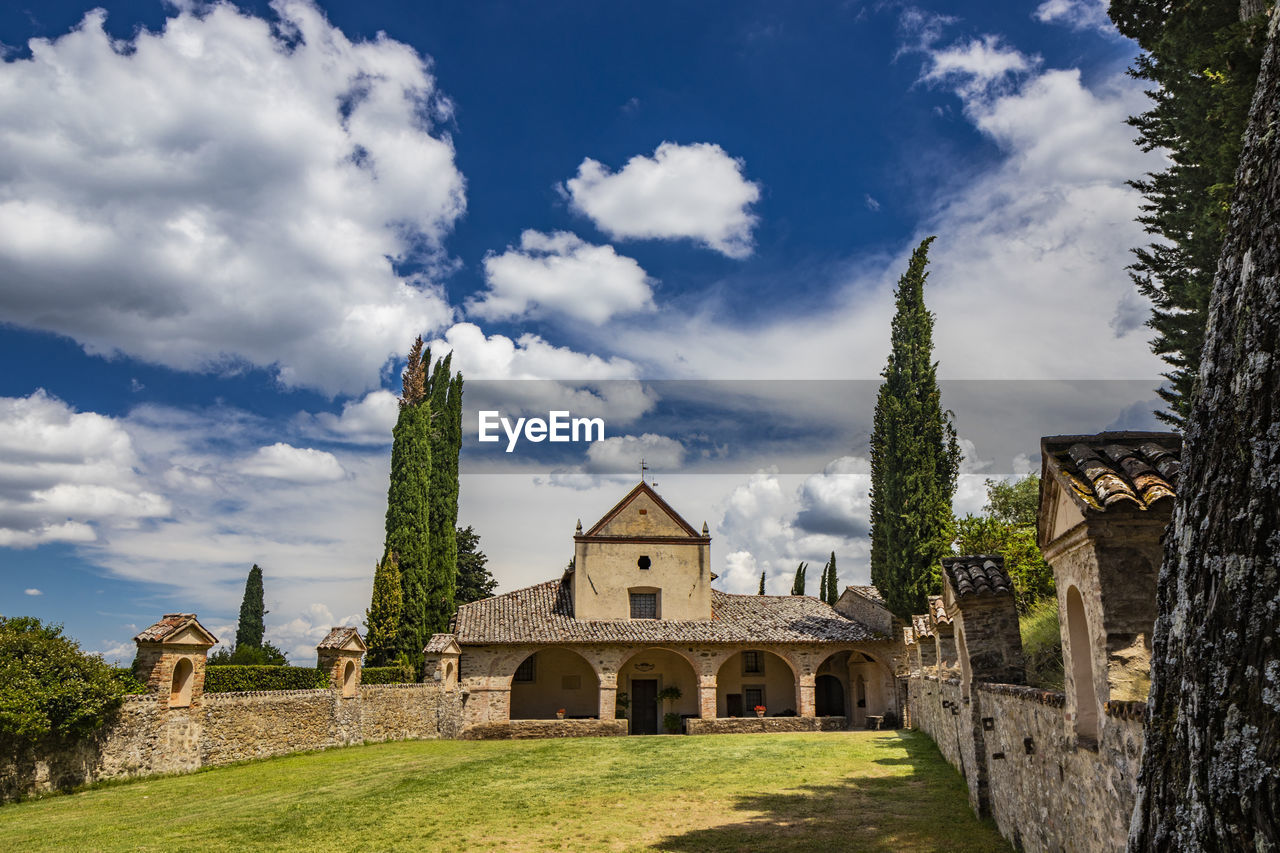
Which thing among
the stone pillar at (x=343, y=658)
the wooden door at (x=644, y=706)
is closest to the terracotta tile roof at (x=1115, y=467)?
the stone pillar at (x=343, y=658)

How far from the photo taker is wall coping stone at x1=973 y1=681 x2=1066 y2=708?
20.3 feet

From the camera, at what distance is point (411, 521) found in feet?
106

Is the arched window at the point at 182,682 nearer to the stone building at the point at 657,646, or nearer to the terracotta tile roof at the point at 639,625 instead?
the stone building at the point at 657,646

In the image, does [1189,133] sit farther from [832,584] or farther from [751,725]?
[832,584]

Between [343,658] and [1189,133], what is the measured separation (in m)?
22.4

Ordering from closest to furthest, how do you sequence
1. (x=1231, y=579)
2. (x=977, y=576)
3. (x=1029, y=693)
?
(x=1231, y=579), (x=1029, y=693), (x=977, y=576)

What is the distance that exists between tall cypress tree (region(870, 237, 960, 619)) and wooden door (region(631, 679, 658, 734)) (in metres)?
9.63

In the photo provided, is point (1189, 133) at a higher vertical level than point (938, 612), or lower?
higher

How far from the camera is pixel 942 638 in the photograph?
15.0 meters

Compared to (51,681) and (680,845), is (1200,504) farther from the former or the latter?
(51,681)

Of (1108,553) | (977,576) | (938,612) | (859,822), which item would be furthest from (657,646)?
→ (1108,553)

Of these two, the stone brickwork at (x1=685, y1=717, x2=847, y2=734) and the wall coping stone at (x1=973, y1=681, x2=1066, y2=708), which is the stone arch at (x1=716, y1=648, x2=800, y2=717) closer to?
the stone brickwork at (x1=685, y1=717, x2=847, y2=734)

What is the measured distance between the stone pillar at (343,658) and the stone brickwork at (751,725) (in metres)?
11.3

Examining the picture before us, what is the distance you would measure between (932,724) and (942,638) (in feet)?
20.0
